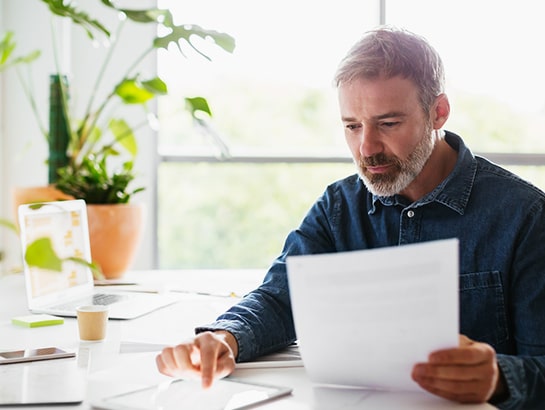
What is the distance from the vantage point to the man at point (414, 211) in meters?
1.39

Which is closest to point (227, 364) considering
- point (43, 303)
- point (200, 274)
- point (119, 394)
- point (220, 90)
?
point (119, 394)

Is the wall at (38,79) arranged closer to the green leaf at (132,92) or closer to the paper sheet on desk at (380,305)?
the green leaf at (132,92)

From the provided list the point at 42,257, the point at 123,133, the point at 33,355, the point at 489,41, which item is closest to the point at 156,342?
the point at 33,355

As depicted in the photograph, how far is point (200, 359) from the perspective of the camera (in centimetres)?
122

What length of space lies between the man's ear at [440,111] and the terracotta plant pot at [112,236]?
1003mm

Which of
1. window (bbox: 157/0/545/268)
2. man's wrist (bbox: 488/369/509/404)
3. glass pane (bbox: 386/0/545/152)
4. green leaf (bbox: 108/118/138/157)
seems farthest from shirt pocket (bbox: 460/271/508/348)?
glass pane (bbox: 386/0/545/152)

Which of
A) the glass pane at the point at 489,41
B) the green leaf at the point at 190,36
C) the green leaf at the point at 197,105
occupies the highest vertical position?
the glass pane at the point at 489,41

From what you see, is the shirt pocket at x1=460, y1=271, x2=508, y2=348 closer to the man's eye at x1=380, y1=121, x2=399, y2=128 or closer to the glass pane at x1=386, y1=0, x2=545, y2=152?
the man's eye at x1=380, y1=121, x2=399, y2=128

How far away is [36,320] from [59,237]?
312 millimetres

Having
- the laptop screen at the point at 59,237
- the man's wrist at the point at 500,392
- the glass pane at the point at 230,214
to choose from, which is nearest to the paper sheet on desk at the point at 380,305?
the man's wrist at the point at 500,392

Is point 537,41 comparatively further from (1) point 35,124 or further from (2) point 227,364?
(2) point 227,364

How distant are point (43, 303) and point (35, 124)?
1.53 m

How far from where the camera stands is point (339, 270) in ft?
A: 3.37

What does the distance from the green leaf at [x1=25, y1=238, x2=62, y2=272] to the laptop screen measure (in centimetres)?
96
